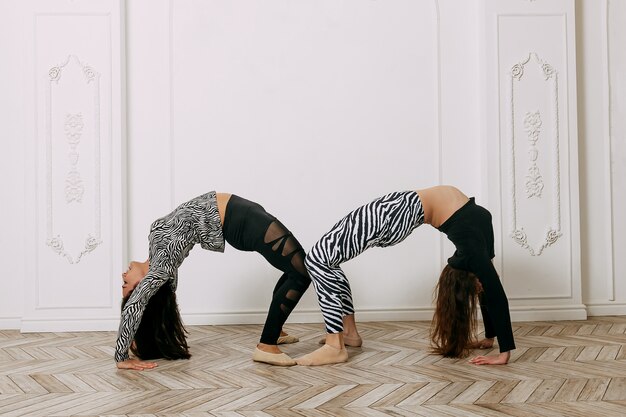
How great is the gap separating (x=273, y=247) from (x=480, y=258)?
3.53 ft

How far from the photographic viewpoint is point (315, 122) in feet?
15.3

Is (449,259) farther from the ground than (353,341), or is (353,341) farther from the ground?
(449,259)

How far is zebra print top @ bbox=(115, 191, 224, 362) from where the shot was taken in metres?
3.36

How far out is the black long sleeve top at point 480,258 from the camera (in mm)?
3197

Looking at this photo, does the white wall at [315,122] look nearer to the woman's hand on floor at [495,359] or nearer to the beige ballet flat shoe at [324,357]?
the beige ballet flat shoe at [324,357]

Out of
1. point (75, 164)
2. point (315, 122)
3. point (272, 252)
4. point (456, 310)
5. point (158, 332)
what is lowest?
point (158, 332)

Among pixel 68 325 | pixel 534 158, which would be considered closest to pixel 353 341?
pixel 534 158

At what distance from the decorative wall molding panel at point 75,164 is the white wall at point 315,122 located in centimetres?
14

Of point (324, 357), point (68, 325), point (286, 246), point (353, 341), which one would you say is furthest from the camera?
point (68, 325)

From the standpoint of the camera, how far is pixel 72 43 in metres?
4.53

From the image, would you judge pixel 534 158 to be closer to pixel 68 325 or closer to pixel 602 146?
pixel 602 146

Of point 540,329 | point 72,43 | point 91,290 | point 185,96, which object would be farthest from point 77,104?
point 540,329

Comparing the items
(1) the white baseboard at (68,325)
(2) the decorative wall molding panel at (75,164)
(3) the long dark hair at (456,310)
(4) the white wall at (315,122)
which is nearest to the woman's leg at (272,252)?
(3) the long dark hair at (456,310)

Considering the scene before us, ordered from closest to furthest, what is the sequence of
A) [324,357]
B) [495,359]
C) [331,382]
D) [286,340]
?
[331,382], [495,359], [324,357], [286,340]
